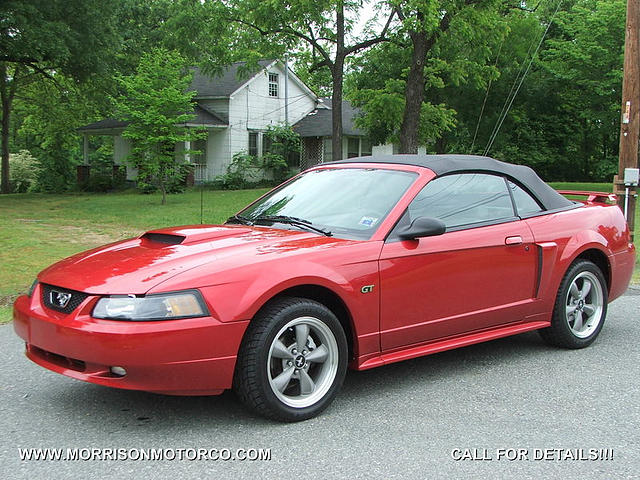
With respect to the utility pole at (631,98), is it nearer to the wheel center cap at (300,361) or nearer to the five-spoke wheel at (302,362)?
the five-spoke wheel at (302,362)

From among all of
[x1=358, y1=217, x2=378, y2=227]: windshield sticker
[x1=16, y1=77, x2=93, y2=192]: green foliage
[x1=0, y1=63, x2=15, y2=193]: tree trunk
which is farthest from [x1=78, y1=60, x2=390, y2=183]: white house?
[x1=358, y1=217, x2=378, y2=227]: windshield sticker

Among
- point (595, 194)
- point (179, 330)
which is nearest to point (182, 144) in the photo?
point (595, 194)

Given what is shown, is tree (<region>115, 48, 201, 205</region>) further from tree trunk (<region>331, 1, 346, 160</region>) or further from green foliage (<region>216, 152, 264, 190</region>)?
green foliage (<region>216, 152, 264, 190</region>)

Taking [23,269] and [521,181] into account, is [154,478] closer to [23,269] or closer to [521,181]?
[521,181]

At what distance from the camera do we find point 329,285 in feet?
12.9

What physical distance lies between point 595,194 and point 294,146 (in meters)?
27.6

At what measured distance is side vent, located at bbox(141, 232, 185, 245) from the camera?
4316 mm

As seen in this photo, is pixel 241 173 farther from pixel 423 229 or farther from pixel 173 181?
pixel 423 229

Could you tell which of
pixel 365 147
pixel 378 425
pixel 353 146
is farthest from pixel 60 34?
pixel 378 425

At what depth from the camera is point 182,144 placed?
31.0 meters

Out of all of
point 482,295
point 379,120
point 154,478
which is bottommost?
point 154,478

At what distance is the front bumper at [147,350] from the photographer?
3385 mm

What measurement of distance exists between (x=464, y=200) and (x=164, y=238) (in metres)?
2.17

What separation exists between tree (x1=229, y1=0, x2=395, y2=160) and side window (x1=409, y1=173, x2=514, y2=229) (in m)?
16.2
